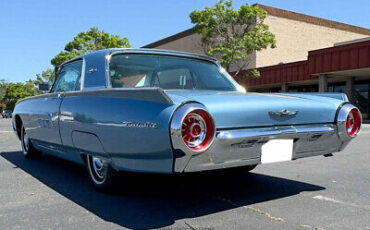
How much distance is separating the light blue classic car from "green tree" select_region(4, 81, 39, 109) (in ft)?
261

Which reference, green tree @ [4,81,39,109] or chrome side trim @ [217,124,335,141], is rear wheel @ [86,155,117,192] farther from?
green tree @ [4,81,39,109]

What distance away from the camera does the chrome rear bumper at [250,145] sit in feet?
8.07

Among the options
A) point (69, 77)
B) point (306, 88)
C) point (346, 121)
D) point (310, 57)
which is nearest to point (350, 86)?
point (310, 57)

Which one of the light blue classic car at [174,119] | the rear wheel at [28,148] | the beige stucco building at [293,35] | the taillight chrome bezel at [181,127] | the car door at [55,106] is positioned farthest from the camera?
the beige stucco building at [293,35]

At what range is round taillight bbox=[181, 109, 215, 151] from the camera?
2426 millimetres

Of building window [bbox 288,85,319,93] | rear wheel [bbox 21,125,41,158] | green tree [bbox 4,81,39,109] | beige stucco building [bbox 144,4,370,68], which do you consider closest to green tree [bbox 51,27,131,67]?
beige stucco building [bbox 144,4,370,68]

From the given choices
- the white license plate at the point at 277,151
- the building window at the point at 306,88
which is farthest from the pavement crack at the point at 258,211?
the building window at the point at 306,88

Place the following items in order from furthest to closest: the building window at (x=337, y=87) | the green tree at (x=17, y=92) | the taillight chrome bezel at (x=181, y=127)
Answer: the green tree at (x=17, y=92) → the building window at (x=337, y=87) → the taillight chrome bezel at (x=181, y=127)

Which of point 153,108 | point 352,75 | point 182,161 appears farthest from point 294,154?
point 352,75

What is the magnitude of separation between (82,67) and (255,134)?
2.13 metres

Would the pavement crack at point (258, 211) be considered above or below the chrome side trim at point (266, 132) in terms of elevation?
below

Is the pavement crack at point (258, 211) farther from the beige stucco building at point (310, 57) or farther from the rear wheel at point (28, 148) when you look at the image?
the beige stucco building at point (310, 57)

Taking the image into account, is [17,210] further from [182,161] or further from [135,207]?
[182,161]

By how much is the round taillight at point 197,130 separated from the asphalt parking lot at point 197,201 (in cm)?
59
